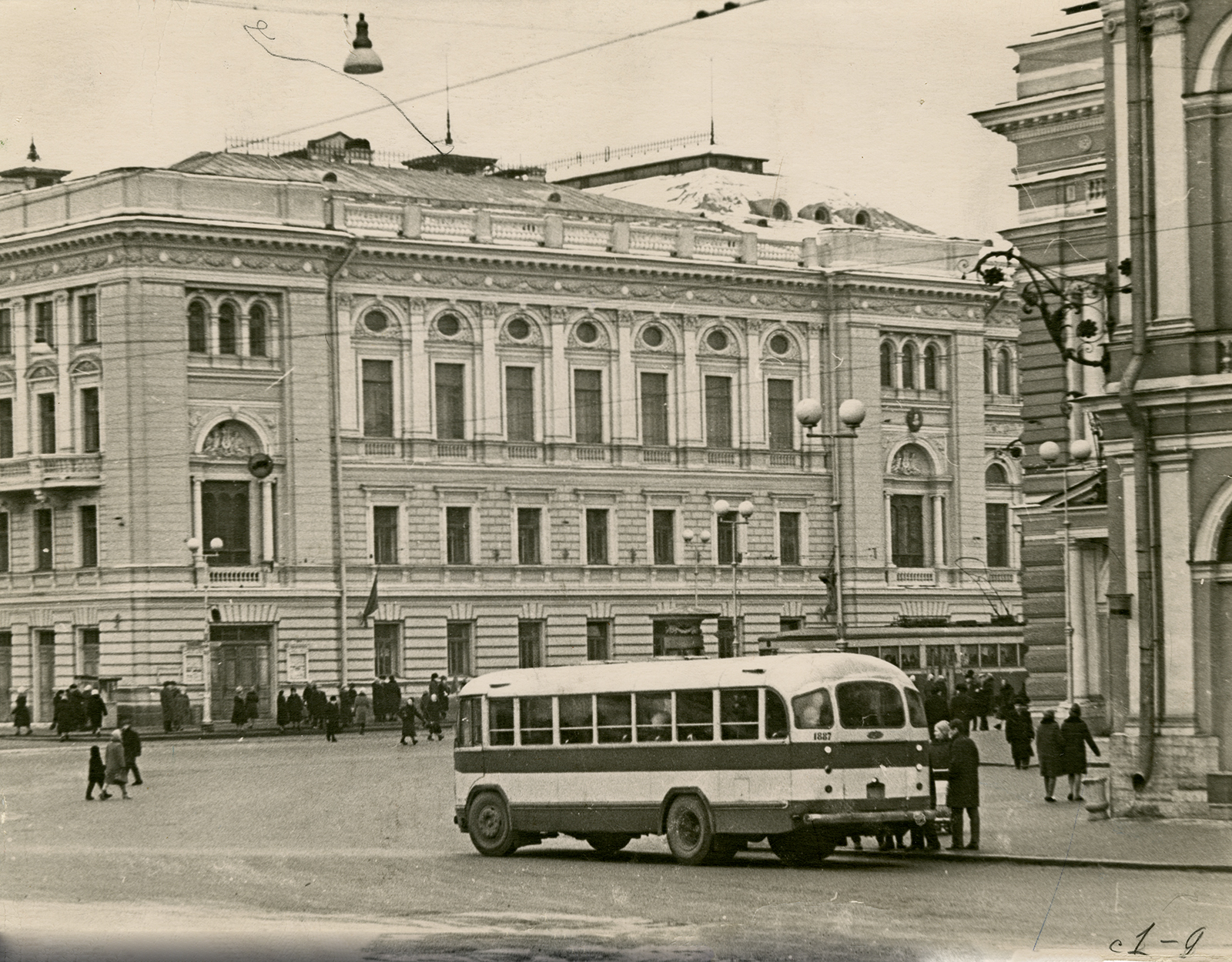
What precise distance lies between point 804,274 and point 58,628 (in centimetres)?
2502

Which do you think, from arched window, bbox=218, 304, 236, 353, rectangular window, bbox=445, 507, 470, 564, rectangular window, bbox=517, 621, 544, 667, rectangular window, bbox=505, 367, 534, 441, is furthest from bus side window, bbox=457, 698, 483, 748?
rectangular window, bbox=505, 367, 534, 441

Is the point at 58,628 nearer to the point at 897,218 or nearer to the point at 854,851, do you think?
the point at 897,218

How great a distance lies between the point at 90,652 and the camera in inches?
2586

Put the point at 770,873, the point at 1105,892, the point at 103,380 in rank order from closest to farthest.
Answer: the point at 1105,892 → the point at 770,873 → the point at 103,380

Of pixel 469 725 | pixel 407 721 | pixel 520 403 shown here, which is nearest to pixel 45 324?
pixel 520 403

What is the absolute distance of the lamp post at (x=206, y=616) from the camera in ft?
210

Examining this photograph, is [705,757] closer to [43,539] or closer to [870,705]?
[870,705]

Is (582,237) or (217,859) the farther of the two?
(582,237)

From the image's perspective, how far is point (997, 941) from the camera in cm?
1825

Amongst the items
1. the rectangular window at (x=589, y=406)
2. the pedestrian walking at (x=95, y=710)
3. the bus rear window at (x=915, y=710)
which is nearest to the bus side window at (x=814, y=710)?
the bus rear window at (x=915, y=710)

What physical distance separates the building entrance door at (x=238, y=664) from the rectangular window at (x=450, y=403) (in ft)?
27.3

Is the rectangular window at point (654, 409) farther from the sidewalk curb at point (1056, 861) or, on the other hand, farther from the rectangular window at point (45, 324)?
the sidewalk curb at point (1056, 861)

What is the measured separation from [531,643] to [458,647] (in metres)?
2.36

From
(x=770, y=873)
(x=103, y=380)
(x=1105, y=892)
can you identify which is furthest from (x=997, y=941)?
(x=103, y=380)
